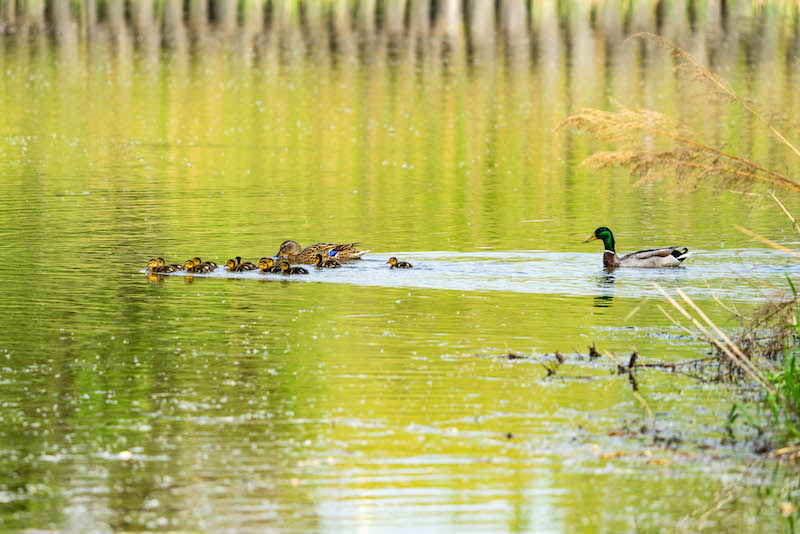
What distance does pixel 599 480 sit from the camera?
35.8 feet

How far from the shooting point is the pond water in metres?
10.6

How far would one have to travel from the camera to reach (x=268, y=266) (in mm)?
21094

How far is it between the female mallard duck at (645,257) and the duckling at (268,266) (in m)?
4.45

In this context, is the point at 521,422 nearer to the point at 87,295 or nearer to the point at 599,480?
the point at 599,480

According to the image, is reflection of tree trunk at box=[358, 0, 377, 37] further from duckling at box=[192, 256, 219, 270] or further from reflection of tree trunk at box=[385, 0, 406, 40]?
duckling at box=[192, 256, 219, 270]

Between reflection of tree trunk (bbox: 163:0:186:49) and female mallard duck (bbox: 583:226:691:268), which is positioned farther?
reflection of tree trunk (bbox: 163:0:186:49)

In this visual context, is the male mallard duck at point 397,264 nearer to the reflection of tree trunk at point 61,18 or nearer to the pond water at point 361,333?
the pond water at point 361,333

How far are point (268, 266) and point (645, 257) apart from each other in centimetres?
508

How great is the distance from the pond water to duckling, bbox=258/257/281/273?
1.35ft

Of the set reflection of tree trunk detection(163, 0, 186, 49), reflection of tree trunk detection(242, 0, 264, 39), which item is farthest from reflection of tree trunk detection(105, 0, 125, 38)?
reflection of tree trunk detection(242, 0, 264, 39)

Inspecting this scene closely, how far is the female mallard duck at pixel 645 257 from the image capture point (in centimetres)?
2117

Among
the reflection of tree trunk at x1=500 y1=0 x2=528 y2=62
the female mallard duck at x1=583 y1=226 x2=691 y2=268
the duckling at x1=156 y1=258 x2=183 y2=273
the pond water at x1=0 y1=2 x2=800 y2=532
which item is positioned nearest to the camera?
the pond water at x1=0 y1=2 x2=800 y2=532

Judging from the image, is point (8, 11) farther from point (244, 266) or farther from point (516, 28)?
point (244, 266)

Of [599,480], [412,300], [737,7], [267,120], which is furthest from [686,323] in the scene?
[737,7]
